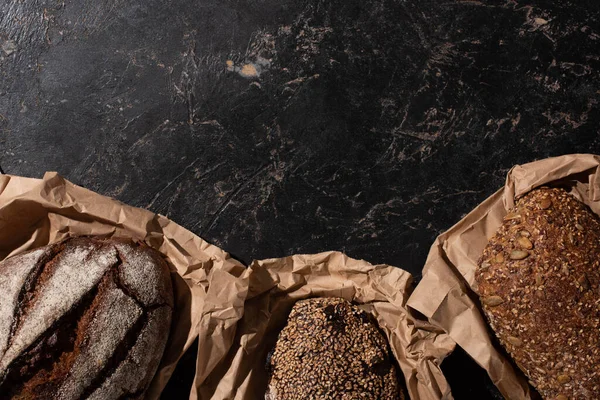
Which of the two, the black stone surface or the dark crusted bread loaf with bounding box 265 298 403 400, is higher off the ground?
the black stone surface

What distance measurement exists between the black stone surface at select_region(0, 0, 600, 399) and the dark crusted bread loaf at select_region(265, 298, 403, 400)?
11.0 inches

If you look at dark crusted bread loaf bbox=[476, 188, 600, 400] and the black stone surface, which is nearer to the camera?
dark crusted bread loaf bbox=[476, 188, 600, 400]

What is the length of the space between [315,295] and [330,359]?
24cm

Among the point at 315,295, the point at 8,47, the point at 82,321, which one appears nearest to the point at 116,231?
the point at 82,321

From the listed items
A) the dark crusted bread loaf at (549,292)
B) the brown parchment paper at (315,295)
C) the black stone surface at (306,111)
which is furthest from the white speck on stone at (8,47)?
the dark crusted bread loaf at (549,292)

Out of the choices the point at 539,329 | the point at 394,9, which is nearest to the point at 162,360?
the point at 539,329

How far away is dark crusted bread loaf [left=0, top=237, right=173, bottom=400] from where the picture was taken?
6.06 feet

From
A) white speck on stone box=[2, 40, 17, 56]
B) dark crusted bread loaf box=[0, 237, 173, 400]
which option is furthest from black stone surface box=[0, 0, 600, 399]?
dark crusted bread loaf box=[0, 237, 173, 400]

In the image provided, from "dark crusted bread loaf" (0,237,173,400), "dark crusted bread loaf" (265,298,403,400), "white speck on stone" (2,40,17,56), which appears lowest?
"dark crusted bread loaf" (265,298,403,400)

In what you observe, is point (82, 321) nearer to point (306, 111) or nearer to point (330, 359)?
point (330, 359)

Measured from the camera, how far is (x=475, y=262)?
2000 mm

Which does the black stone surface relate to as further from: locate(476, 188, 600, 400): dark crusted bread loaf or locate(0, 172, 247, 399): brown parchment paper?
locate(476, 188, 600, 400): dark crusted bread loaf

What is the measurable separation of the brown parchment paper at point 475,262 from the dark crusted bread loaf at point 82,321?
909 millimetres

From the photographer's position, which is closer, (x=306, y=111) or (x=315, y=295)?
(x=315, y=295)
